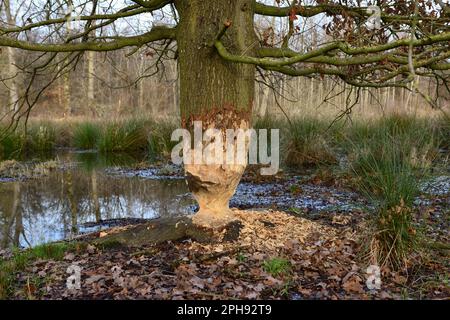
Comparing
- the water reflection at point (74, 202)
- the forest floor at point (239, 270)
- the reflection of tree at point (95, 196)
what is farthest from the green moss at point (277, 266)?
the reflection of tree at point (95, 196)

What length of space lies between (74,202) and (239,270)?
5.07 m

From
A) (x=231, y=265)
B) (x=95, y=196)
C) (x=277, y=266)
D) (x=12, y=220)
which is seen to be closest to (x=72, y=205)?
(x=95, y=196)

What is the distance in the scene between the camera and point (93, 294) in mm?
3303

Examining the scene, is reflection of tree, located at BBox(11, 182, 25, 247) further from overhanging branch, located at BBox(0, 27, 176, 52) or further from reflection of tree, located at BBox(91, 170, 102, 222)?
overhanging branch, located at BBox(0, 27, 176, 52)

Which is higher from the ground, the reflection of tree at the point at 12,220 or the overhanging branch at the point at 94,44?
the overhanging branch at the point at 94,44

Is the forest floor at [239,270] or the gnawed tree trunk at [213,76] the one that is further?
the gnawed tree trunk at [213,76]

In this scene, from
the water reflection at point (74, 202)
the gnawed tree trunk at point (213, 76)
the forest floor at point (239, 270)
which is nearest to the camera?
the forest floor at point (239, 270)

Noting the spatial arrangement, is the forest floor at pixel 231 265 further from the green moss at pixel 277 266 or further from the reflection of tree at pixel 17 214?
the reflection of tree at pixel 17 214

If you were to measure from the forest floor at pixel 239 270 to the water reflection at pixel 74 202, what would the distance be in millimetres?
1715

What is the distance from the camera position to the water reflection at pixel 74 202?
6.32 metres

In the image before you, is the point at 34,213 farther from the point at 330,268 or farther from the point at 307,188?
the point at 330,268

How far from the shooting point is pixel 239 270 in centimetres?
364

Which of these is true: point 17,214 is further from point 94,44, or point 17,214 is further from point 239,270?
point 239,270
